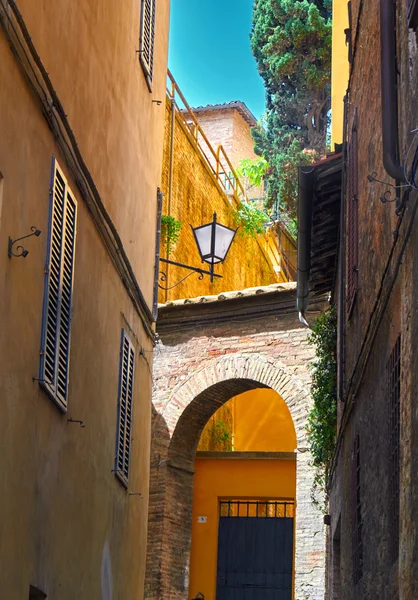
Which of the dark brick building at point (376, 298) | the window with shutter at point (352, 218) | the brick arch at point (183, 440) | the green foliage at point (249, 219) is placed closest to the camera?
the dark brick building at point (376, 298)

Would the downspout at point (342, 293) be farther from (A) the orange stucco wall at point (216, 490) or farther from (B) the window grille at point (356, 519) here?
(A) the orange stucco wall at point (216, 490)

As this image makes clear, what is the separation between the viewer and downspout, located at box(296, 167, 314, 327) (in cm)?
1133

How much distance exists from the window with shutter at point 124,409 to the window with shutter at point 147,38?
305cm

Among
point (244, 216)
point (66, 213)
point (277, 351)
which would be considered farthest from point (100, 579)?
point (244, 216)

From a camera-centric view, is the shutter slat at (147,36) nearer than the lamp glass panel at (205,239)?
Yes

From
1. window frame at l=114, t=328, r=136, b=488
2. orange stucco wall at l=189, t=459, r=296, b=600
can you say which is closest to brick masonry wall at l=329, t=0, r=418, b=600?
window frame at l=114, t=328, r=136, b=488

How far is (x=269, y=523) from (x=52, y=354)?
1118 cm

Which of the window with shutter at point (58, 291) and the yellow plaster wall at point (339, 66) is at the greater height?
the yellow plaster wall at point (339, 66)

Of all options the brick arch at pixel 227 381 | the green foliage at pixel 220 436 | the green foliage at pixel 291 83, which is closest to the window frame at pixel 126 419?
the brick arch at pixel 227 381

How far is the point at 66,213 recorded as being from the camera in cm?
801

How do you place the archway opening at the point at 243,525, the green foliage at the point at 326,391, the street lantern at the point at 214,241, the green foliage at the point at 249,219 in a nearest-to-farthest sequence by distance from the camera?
the street lantern at the point at 214,241, the green foliage at the point at 326,391, the archway opening at the point at 243,525, the green foliage at the point at 249,219

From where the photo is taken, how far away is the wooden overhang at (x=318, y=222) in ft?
37.9

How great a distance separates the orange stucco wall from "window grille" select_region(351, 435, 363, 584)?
9015 millimetres

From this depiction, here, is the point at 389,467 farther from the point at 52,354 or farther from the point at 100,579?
the point at 100,579
